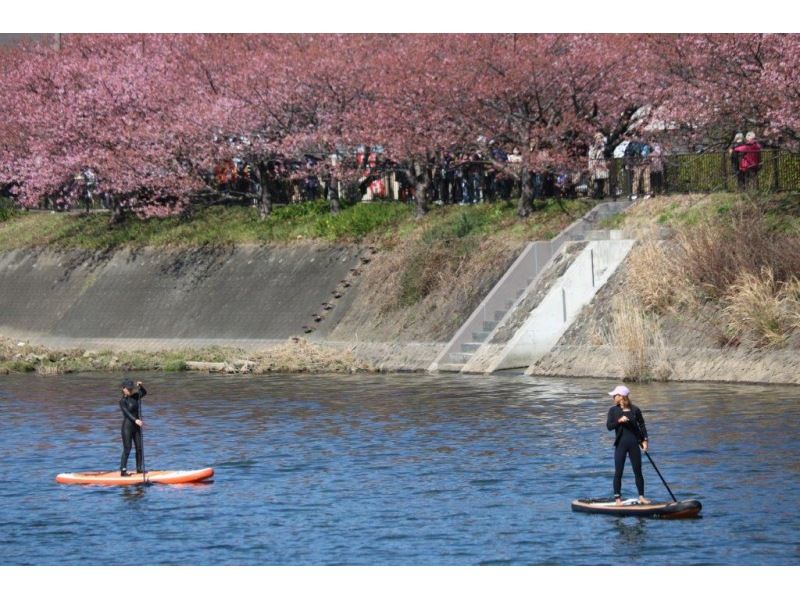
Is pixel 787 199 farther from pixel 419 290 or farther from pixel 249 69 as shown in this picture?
pixel 249 69

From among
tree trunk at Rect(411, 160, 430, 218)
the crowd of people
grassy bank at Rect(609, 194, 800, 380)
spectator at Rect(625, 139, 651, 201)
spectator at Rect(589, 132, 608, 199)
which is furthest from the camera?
tree trunk at Rect(411, 160, 430, 218)

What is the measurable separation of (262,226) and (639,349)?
2466 centimetres

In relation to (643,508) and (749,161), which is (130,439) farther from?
(749,161)

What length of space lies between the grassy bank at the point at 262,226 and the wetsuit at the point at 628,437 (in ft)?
91.4

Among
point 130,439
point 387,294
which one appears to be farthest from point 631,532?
point 387,294

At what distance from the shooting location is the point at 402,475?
29.7 m

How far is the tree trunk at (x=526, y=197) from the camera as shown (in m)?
55.3

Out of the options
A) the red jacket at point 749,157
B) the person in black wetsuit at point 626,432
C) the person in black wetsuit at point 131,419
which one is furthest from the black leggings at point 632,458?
the red jacket at point 749,157

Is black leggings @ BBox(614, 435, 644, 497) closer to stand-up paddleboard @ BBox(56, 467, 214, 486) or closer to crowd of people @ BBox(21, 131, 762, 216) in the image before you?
stand-up paddleboard @ BBox(56, 467, 214, 486)

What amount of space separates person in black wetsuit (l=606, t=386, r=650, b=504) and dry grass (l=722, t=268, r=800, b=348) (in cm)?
1657

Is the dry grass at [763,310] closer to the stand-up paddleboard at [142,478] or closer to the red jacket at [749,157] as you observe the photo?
the red jacket at [749,157]

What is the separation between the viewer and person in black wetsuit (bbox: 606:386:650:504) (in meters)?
24.9

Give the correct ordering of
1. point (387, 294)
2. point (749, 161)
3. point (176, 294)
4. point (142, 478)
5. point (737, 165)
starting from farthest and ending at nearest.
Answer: point (176, 294)
point (387, 294)
point (737, 165)
point (749, 161)
point (142, 478)

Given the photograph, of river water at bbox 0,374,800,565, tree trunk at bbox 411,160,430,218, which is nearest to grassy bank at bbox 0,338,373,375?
river water at bbox 0,374,800,565
